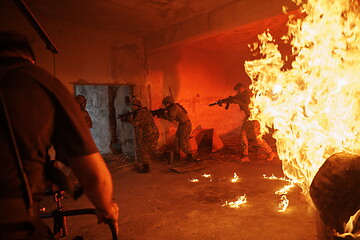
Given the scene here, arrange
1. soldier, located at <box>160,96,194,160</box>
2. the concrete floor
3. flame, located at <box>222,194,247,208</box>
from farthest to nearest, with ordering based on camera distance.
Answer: soldier, located at <box>160,96,194,160</box> → flame, located at <box>222,194,247,208</box> → the concrete floor

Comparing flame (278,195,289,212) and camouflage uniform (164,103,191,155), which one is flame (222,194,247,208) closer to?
flame (278,195,289,212)

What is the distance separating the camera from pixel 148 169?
7277 mm

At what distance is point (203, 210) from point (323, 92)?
3182 mm

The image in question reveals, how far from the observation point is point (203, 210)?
437cm

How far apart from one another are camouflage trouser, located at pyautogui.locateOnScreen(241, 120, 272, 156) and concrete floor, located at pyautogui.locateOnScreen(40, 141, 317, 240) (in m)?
0.94

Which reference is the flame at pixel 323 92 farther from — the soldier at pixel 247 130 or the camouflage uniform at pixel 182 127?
the camouflage uniform at pixel 182 127

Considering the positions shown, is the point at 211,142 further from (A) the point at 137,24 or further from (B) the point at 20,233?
(B) the point at 20,233

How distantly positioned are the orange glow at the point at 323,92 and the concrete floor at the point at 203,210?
915 mm

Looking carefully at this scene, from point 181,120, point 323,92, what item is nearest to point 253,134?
point 181,120

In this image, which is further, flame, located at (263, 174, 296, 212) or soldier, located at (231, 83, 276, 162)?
soldier, located at (231, 83, 276, 162)

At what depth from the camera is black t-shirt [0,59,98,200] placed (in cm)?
116

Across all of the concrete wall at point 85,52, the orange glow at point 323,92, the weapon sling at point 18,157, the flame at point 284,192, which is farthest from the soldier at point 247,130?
the weapon sling at point 18,157

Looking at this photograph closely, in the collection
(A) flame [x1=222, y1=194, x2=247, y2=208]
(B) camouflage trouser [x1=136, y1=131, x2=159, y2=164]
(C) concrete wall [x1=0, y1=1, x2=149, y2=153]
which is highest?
(C) concrete wall [x1=0, y1=1, x2=149, y2=153]

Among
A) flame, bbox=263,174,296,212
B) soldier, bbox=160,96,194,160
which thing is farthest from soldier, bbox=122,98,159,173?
flame, bbox=263,174,296,212
